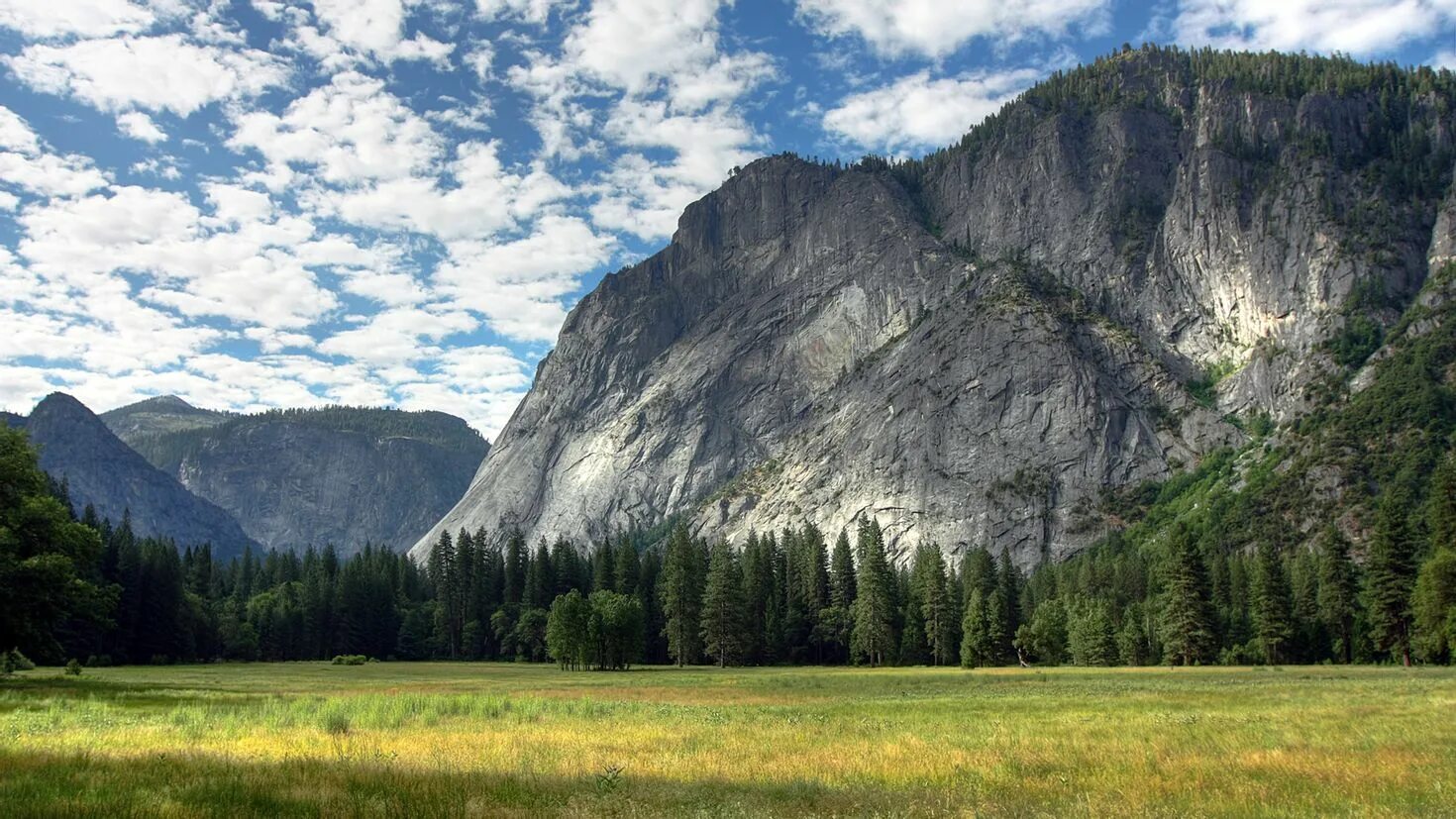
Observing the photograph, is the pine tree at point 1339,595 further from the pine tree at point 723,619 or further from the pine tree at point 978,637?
the pine tree at point 723,619

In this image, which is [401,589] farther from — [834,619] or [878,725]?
[878,725]

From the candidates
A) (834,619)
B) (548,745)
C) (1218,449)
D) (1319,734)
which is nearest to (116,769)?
(548,745)

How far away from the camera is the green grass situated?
542 inches

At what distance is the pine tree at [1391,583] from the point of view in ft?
231

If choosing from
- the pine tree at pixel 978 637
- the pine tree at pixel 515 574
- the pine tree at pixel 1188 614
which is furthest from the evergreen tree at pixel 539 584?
the pine tree at pixel 1188 614

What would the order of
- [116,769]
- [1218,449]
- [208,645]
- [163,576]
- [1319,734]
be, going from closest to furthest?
[116,769] < [1319,734] < [163,576] < [208,645] < [1218,449]

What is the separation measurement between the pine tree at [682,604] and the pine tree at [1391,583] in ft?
200

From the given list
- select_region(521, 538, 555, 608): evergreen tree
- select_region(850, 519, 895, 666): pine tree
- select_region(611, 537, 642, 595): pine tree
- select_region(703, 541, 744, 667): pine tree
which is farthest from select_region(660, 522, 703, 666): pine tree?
select_region(521, 538, 555, 608): evergreen tree

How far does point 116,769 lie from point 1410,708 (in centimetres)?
3250

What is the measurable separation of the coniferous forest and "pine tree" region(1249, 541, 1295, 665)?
202 mm

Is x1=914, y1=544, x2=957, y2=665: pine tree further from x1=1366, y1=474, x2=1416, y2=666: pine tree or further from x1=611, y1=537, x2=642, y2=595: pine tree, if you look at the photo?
x1=1366, y1=474, x2=1416, y2=666: pine tree

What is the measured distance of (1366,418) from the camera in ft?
532

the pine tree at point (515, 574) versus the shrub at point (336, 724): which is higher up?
the pine tree at point (515, 574)

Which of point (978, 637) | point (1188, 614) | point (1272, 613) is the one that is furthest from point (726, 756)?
point (978, 637)
